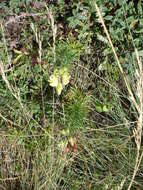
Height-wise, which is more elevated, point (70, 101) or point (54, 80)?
point (54, 80)

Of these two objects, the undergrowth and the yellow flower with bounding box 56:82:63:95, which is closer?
the yellow flower with bounding box 56:82:63:95

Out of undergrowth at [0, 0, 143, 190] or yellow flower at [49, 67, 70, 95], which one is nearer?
yellow flower at [49, 67, 70, 95]

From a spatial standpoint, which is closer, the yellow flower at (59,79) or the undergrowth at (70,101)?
the yellow flower at (59,79)

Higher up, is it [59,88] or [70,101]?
[59,88]

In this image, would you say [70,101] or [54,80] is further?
[70,101]

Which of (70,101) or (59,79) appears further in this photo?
(70,101)

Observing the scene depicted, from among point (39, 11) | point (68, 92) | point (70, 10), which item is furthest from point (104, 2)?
point (68, 92)

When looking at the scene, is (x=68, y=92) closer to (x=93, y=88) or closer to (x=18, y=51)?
(x=93, y=88)

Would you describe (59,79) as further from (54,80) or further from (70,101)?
(70,101)

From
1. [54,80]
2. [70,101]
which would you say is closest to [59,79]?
[54,80]

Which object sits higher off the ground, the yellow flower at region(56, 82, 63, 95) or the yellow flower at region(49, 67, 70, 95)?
the yellow flower at region(49, 67, 70, 95)

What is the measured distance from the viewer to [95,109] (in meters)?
2.42

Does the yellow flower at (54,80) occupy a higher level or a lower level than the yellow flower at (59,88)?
higher

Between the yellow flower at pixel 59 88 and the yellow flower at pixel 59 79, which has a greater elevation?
the yellow flower at pixel 59 79
